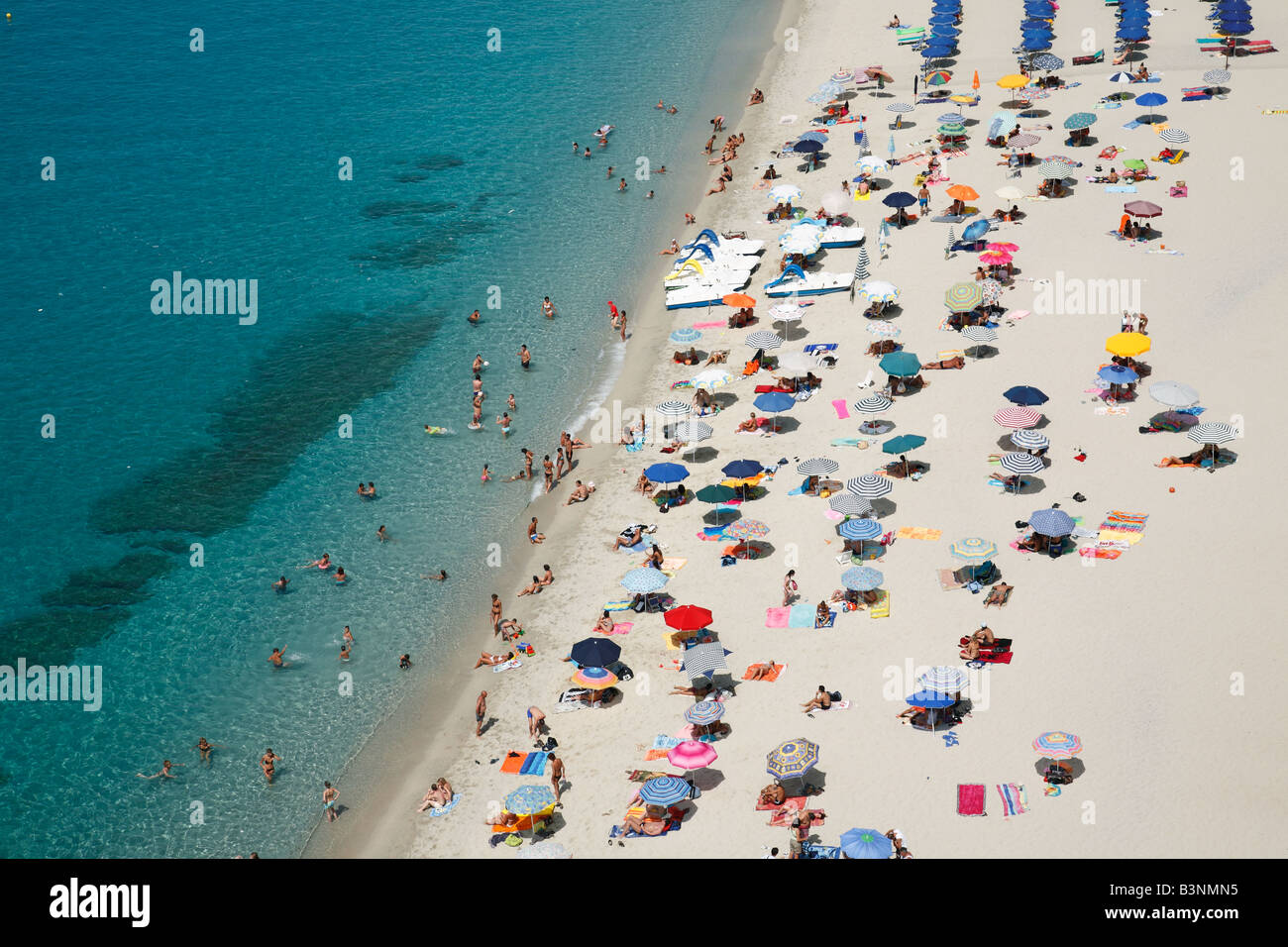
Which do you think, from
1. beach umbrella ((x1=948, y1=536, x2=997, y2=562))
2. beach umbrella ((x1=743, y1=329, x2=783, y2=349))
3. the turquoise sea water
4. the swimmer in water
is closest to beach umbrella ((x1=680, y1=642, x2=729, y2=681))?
→ beach umbrella ((x1=948, y1=536, x2=997, y2=562))

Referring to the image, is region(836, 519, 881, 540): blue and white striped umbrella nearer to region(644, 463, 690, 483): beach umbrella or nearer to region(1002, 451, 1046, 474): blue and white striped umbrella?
region(1002, 451, 1046, 474): blue and white striped umbrella

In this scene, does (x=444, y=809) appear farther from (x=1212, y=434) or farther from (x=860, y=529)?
(x=1212, y=434)

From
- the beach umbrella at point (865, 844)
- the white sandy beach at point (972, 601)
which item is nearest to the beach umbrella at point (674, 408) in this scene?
the white sandy beach at point (972, 601)

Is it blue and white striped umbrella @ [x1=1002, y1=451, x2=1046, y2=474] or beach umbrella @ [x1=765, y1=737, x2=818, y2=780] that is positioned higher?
blue and white striped umbrella @ [x1=1002, y1=451, x2=1046, y2=474]

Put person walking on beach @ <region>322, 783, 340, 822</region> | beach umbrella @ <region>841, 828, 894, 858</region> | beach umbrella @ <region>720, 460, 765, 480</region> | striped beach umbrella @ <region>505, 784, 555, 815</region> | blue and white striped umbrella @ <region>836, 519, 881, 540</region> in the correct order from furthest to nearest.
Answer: beach umbrella @ <region>720, 460, 765, 480</region>
blue and white striped umbrella @ <region>836, 519, 881, 540</region>
person walking on beach @ <region>322, 783, 340, 822</region>
striped beach umbrella @ <region>505, 784, 555, 815</region>
beach umbrella @ <region>841, 828, 894, 858</region>

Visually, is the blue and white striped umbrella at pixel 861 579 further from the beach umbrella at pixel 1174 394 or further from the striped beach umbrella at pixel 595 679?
the beach umbrella at pixel 1174 394

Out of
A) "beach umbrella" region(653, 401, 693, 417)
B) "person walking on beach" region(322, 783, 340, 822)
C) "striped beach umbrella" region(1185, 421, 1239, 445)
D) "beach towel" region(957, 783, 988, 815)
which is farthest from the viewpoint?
"beach umbrella" region(653, 401, 693, 417)

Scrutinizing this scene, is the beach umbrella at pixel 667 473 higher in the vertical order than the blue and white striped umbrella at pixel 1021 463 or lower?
lower
